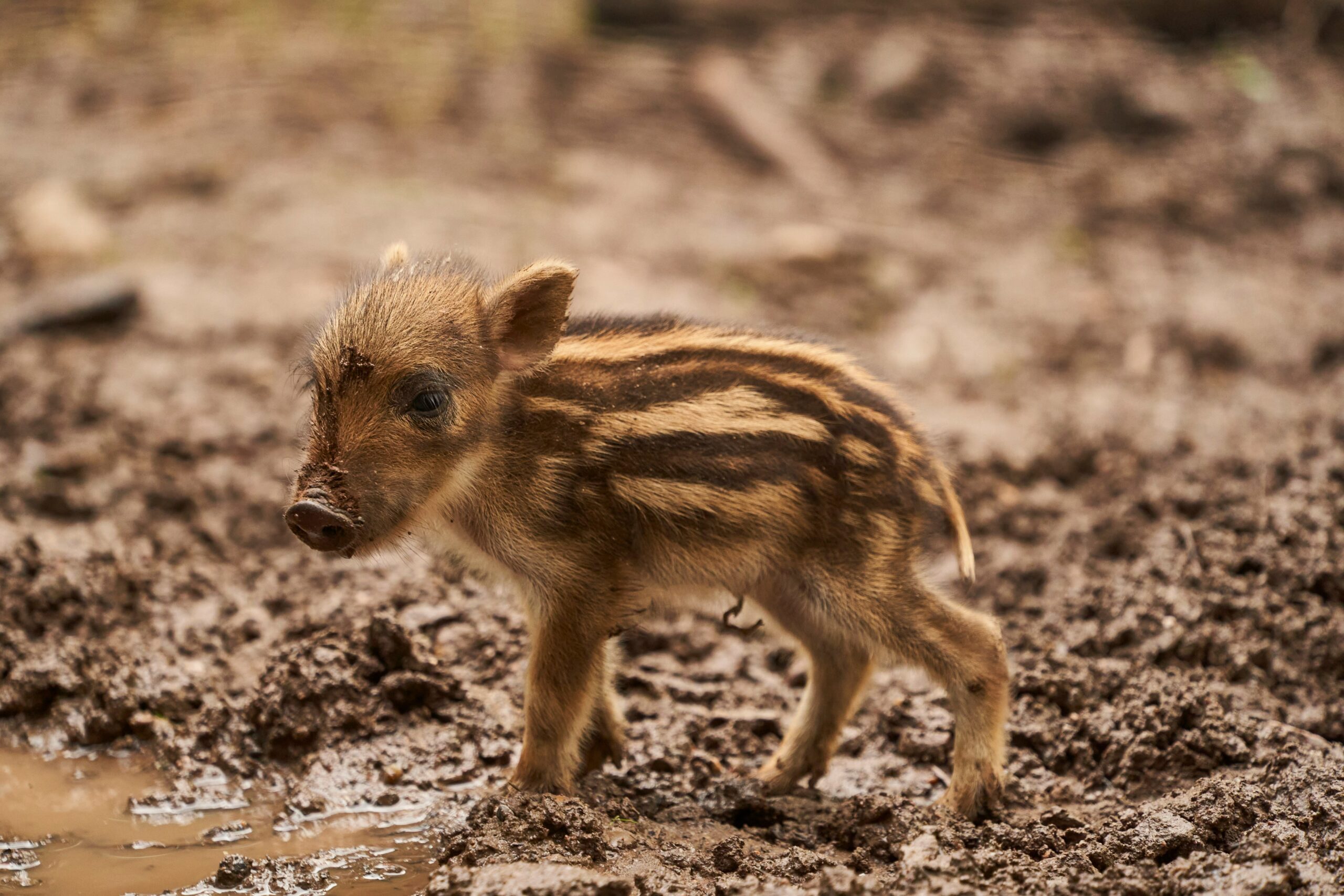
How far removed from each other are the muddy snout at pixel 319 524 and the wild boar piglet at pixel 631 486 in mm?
254

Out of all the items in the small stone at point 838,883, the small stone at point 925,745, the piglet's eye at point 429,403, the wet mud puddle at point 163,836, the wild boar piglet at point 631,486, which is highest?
the piglet's eye at point 429,403

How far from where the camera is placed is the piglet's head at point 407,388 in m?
3.85

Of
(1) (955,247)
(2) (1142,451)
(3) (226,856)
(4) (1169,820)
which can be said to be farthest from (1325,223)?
(3) (226,856)

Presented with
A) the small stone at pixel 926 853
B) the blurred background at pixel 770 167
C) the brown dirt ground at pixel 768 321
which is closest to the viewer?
the small stone at pixel 926 853

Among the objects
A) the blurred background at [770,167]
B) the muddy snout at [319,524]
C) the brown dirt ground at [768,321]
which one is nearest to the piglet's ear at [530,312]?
the muddy snout at [319,524]

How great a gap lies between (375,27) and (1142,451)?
25.1 ft

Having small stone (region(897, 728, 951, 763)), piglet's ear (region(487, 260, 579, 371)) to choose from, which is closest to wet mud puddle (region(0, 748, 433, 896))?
piglet's ear (region(487, 260, 579, 371))

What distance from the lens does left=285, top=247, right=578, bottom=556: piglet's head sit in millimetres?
3852

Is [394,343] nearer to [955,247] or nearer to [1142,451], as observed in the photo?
[1142,451]

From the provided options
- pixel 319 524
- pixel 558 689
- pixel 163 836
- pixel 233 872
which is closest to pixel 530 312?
pixel 319 524

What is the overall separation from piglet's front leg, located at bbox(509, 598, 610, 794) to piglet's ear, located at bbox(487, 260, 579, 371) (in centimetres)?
80

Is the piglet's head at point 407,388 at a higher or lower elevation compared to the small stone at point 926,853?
higher

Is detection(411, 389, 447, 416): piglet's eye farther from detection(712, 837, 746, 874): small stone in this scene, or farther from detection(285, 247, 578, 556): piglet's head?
detection(712, 837, 746, 874): small stone

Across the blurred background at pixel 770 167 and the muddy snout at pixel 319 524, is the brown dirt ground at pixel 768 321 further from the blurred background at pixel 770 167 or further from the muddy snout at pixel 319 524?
the muddy snout at pixel 319 524
